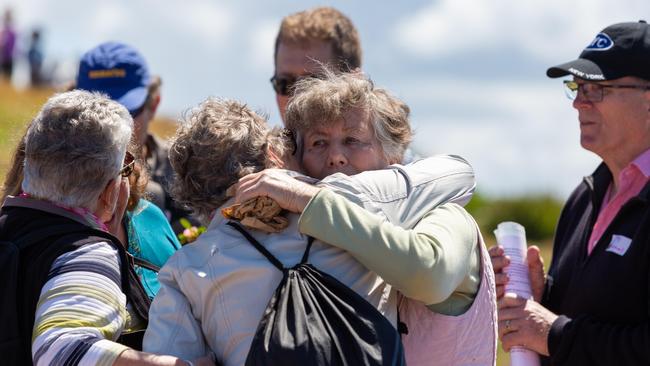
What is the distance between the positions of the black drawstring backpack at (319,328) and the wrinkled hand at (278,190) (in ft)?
0.64

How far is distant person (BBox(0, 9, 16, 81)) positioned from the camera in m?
31.4

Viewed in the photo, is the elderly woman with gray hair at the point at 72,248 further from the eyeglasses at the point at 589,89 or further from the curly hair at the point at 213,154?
the eyeglasses at the point at 589,89

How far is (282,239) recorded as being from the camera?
112 inches

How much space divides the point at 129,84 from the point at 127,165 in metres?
2.33

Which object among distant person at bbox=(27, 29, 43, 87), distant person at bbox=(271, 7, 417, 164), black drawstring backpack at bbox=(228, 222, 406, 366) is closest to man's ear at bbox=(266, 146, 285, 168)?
black drawstring backpack at bbox=(228, 222, 406, 366)

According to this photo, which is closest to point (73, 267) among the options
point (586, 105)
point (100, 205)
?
point (100, 205)

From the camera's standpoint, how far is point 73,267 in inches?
115

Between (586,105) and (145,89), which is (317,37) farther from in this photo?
(586,105)

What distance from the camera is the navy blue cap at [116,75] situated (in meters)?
5.48

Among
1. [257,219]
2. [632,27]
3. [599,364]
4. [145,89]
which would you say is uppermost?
[632,27]

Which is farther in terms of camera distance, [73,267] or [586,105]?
[586,105]

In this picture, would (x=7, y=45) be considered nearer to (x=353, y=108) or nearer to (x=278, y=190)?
(x=353, y=108)

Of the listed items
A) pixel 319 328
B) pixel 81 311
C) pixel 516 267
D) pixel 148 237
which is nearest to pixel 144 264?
pixel 148 237

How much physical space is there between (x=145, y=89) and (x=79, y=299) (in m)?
2.86
